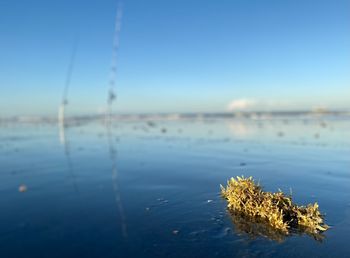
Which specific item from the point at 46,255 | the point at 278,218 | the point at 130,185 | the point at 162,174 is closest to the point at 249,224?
the point at 278,218

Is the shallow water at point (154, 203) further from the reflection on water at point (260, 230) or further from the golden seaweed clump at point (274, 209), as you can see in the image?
the golden seaweed clump at point (274, 209)

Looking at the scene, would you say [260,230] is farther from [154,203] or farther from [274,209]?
[154,203]

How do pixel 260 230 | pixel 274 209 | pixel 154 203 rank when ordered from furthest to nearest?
1. pixel 154 203
2. pixel 274 209
3. pixel 260 230

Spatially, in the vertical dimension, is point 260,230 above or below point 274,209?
below

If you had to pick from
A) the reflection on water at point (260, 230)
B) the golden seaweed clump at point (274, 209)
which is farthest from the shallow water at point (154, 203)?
the golden seaweed clump at point (274, 209)

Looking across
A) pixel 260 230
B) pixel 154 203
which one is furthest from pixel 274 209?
pixel 154 203

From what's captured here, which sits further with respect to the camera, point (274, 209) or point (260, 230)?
point (274, 209)

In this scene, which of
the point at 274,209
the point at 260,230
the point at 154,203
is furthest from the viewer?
the point at 154,203

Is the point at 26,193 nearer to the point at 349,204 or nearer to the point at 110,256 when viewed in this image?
the point at 110,256
